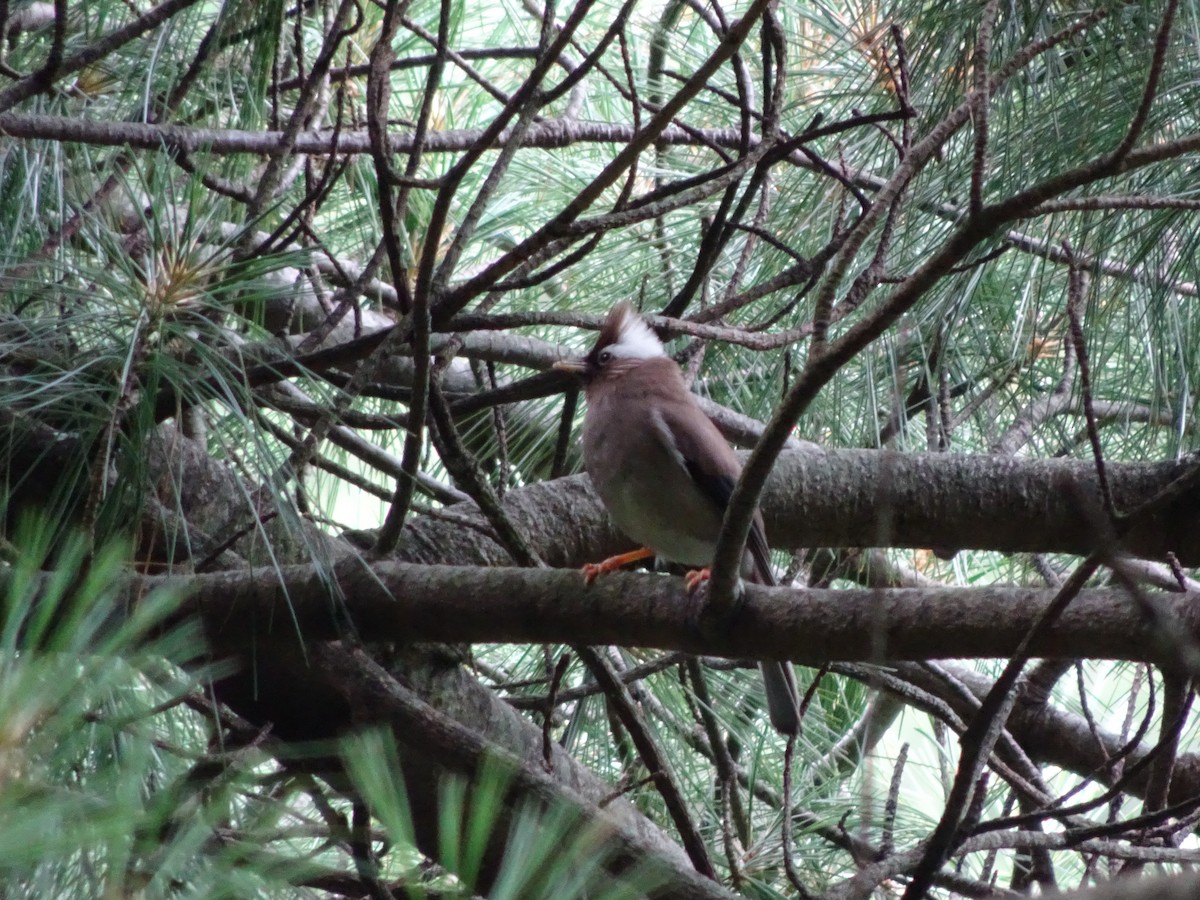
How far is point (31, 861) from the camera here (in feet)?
3.67

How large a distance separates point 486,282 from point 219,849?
1.19 meters

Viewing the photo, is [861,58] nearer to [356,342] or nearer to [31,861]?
[356,342]

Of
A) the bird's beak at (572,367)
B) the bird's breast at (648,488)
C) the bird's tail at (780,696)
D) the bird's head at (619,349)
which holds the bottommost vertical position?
the bird's tail at (780,696)

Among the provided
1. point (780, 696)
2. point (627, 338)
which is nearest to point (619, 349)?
point (627, 338)

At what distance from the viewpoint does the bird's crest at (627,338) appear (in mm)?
3373

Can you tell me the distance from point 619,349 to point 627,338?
0.04 metres

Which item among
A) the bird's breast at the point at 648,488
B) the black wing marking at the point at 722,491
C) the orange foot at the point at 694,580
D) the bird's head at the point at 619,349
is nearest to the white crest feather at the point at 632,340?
the bird's head at the point at 619,349

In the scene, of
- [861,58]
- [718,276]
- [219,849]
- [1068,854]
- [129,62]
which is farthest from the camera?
[1068,854]

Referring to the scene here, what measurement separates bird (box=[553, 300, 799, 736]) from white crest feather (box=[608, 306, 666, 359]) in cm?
3

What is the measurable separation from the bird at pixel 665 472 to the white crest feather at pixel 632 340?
26 millimetres

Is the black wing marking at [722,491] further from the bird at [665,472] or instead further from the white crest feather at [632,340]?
the white crest feather at [632,340]

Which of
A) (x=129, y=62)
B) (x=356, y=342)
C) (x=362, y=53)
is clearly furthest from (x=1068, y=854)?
(x=129, y=62)

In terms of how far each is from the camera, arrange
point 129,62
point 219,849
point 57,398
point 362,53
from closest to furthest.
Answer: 1. point 219,849
2. point 57,398
3. point 129,62
4. point 362,53

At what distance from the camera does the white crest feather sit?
3.39m
